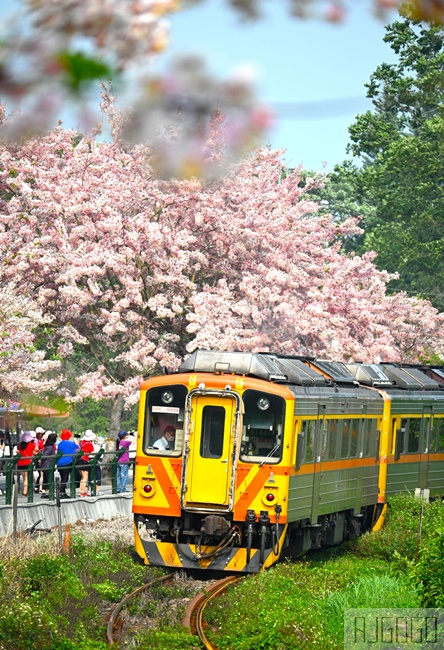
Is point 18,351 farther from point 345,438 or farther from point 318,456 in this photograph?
point 318,456

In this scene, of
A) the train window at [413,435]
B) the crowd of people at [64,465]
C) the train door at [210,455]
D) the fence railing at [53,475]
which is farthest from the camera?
the train window at [413,435]

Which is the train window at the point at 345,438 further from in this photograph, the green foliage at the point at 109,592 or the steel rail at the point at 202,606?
the green foliage at the point at 109,592

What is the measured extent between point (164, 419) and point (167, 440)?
31 centimetres

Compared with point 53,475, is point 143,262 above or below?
above

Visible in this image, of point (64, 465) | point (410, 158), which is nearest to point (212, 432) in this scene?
point (64, 465)

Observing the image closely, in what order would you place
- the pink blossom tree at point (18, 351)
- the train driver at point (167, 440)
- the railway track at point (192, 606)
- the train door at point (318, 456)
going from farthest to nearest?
1. the pink blossom tree at point (18, 351)
2. the train door at point (318, 456)
3. the train driver at point (167, 440)
4. the railway track at point (192, 606)

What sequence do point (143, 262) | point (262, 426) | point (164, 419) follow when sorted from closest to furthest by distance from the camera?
1. point (262, 426)
2. point (164, 419)
3. point (143, 262)

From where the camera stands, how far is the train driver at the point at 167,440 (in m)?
17.4

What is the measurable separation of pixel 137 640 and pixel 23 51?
31.7 ft

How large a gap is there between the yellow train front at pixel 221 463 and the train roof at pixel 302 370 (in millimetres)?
26

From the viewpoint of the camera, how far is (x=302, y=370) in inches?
741

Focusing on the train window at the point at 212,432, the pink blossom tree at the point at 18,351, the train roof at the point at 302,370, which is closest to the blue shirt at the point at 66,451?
the train roof at the point at 302,370

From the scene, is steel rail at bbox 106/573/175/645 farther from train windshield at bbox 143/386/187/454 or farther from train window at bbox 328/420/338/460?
train window at bbox 328/420/338/460

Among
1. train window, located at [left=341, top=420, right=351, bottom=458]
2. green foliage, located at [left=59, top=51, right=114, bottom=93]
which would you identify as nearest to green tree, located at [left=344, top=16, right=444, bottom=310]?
train window, located at [left=341, top=420, right=351, bottom=458]
